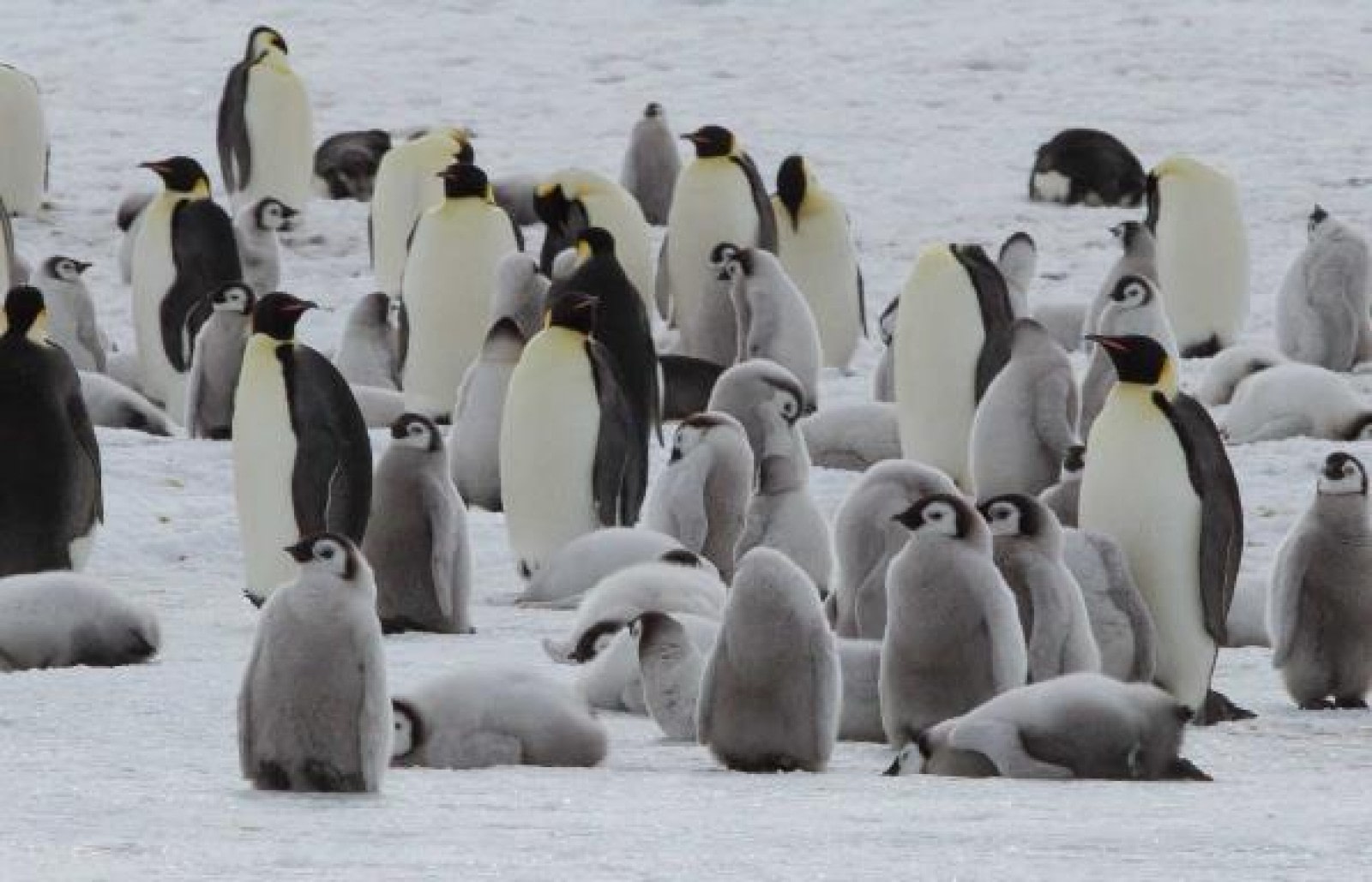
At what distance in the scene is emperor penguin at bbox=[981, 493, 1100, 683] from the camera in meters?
6.40

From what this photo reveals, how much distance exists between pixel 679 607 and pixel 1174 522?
134 centimetres

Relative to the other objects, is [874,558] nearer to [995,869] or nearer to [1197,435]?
[1197,435]

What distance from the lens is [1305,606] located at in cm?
723

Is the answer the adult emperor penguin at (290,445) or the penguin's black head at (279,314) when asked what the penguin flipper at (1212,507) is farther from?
the penguin's black head at (279,314)

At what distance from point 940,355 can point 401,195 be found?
552 centimetres

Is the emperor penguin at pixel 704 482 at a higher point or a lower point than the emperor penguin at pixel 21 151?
higher

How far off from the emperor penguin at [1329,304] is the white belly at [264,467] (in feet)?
20.9

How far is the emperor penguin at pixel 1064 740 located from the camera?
18.0 feet

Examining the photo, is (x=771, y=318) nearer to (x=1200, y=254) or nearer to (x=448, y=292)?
(x=448, y=292)

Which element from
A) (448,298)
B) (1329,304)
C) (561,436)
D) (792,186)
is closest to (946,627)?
(561,436)

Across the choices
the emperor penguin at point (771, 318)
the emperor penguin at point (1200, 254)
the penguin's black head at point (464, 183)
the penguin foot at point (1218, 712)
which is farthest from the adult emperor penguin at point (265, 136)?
the penguin foot at point (1218, 712)

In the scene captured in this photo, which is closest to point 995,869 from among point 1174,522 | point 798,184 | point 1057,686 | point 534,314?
point 1057,686

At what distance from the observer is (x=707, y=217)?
1405 centimetres

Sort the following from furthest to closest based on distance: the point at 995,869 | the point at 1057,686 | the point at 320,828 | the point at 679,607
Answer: the point at 679,607, the point at 1057,686, the point at 320,828, the point at 995,869
